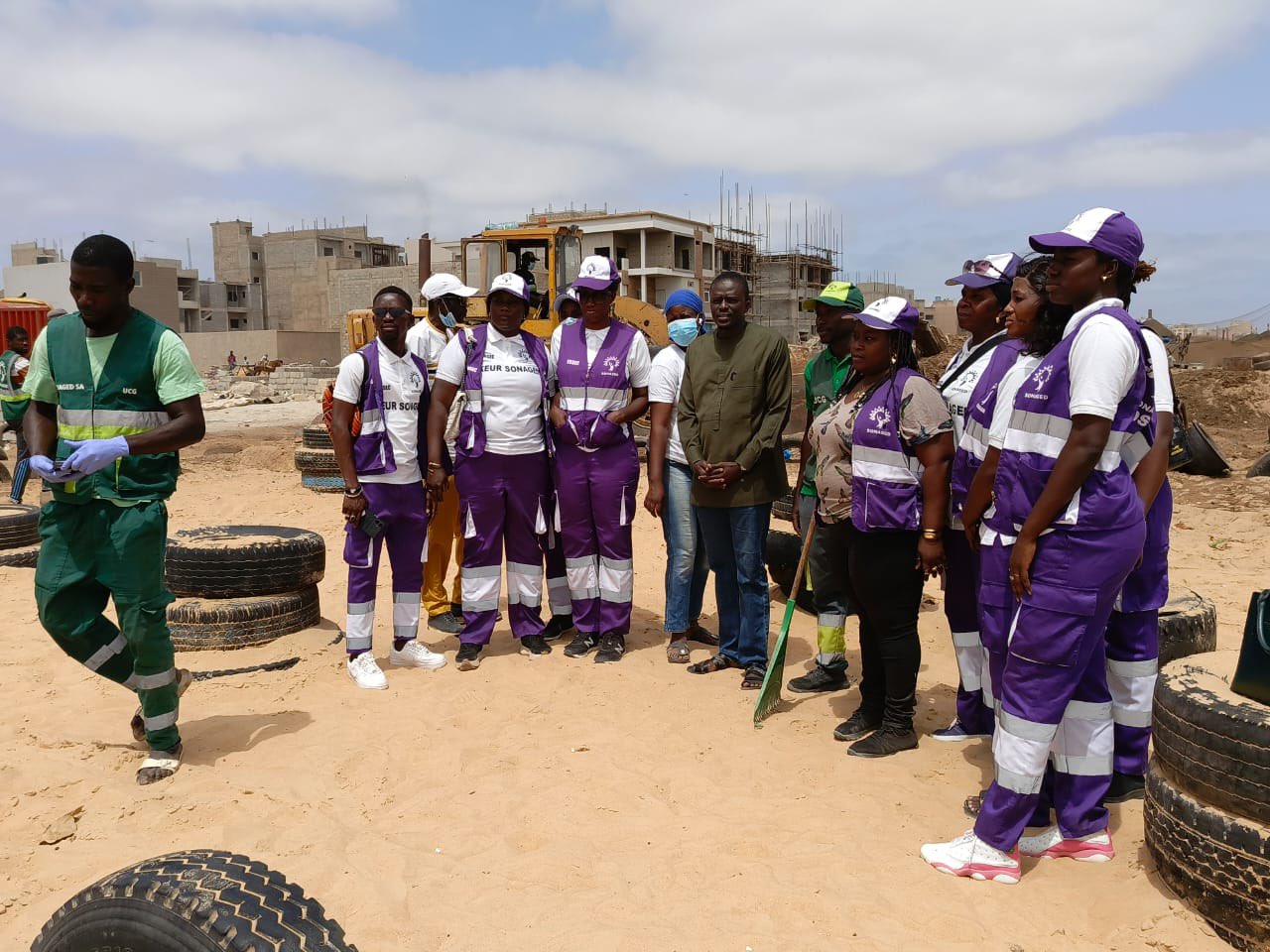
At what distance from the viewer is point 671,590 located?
5.91 meters

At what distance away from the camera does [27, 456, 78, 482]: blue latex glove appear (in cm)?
372

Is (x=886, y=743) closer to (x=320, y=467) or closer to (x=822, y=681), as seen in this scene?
(x=822, y=681)

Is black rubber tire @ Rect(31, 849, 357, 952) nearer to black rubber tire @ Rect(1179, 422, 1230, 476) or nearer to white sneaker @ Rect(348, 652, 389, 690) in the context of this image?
white sneaker @ Rect(348, 652, 389, 690)

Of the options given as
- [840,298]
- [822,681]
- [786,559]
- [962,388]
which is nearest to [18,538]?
[786,559]

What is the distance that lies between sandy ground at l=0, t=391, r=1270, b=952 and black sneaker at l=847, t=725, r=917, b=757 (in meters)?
0.07

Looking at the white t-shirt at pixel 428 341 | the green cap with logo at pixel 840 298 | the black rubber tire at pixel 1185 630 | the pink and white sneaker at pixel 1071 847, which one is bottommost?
the pink and white sneaker at pixel 1071 847

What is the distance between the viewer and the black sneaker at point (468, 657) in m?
5.64

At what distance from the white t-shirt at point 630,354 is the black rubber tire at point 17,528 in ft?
17.7

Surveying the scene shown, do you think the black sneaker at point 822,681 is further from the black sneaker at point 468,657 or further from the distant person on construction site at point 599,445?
the black sneaker at point 468,657

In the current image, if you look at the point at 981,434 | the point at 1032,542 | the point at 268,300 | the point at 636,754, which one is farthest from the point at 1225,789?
the point at 268,300

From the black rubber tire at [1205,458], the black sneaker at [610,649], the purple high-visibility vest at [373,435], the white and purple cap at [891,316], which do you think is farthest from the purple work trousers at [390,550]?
the black rubber tire at [1205,458]

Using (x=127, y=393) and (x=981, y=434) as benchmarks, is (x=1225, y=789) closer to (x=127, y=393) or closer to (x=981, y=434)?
(x=981, y=434)

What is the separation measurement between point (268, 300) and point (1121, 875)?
256 feet

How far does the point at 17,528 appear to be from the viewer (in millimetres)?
8383
